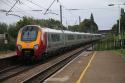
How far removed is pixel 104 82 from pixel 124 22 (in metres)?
99.9

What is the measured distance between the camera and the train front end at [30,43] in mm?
28328

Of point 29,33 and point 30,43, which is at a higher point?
point 29,33

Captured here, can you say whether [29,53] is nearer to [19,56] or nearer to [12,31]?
[19,56]

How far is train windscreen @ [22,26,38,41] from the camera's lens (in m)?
28.9

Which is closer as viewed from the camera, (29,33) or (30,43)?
(30,43)

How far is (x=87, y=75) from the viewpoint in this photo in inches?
781

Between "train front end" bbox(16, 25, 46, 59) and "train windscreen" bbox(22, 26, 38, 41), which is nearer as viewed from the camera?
"train front end" bbox(16, 25, 46, 59)

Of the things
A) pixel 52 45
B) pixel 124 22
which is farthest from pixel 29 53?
pixel 124 22

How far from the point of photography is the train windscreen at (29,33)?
94.9 feet

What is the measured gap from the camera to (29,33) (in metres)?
29.1

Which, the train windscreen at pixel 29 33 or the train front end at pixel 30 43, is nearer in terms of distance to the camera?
the train front end at pixel 30 43

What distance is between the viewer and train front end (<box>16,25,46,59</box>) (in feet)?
92.9

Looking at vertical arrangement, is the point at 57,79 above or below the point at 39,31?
below

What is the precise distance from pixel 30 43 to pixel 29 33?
967 millimetres
